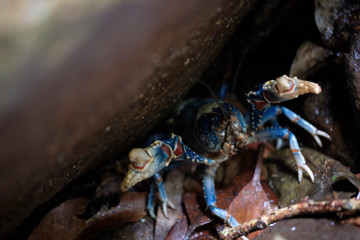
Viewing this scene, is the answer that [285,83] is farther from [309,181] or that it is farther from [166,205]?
[166,205]

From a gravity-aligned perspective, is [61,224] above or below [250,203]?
above

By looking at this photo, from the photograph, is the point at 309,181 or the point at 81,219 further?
the point at 81,219

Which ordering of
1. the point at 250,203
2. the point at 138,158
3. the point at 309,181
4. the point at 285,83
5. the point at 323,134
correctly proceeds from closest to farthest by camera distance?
the point at 138,158, the point at 285,83, the point at 309,181, the point at 250,203, the point at 323,134

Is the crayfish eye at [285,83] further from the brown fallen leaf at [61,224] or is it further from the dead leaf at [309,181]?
the brown fallen leaf at [61,224]

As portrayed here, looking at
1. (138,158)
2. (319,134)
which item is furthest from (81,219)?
(319,134)

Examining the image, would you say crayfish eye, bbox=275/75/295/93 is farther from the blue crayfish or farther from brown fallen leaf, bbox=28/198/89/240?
brown fallen leaf, bbox=28/198/89/240

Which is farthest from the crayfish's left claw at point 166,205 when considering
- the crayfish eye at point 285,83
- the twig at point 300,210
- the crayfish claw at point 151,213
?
the crayfish eye at point 285,83

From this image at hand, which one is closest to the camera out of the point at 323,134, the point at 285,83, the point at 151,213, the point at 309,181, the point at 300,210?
the point at 300,210
